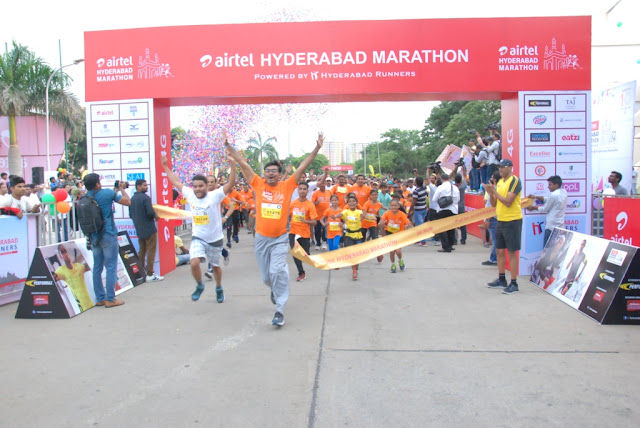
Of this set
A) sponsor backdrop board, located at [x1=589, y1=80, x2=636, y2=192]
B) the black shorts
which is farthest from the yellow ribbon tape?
sponsor backdrop board, located at [x1=589, y1=80, x2=636, y2=192]

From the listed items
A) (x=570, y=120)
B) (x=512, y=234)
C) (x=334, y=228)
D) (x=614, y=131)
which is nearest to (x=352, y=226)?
(x=334, y=228)

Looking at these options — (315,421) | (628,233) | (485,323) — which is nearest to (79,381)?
(315,421)

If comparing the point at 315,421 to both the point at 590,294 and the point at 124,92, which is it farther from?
the point at 124,92

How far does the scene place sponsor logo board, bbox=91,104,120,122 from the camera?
928 cm

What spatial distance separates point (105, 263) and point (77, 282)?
1.44 ft

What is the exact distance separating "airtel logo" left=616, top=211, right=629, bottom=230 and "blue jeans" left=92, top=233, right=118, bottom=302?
26.3 ft

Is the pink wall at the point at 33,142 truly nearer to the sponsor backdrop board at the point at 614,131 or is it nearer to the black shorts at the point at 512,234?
the sponsor backdrop board at the point at 614,131

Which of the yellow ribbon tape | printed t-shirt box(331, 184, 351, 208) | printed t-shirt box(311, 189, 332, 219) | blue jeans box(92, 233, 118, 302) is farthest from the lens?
printed t-shirt box(331, 184, 351, 208)

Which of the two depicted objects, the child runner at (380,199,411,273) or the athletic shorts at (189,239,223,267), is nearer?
the athletic shorts at (189,239,223,267)

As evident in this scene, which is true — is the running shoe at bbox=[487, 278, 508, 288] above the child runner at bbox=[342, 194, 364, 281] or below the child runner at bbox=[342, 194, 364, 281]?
below

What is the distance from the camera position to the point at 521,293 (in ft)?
24.5

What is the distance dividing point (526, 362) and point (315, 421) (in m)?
2.24

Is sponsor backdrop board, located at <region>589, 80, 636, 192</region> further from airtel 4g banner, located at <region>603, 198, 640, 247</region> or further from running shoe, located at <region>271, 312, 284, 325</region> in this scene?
running shoe, located at <region>271, 312, 284, 325</region>

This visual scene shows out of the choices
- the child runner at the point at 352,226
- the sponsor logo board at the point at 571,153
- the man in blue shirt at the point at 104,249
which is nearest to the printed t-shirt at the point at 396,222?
the child runner at the point at 352,226
